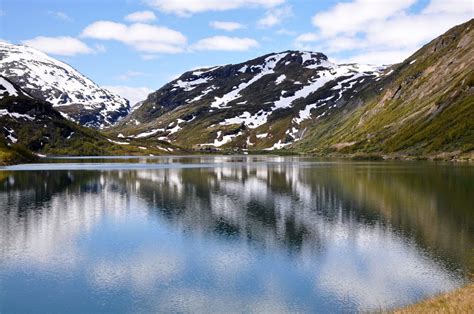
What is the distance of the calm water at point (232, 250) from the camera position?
32875 millimetres

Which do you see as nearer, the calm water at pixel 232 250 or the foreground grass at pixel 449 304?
the foreground grass at pixel 449 304

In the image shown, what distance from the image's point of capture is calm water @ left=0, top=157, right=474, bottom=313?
108 ft

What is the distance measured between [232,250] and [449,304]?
23.3 m

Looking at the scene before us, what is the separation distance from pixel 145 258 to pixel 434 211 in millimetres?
42556

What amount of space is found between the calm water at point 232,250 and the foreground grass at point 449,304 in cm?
300

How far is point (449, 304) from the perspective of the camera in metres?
26.6

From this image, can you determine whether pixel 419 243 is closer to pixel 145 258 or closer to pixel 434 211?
pixel 434 211

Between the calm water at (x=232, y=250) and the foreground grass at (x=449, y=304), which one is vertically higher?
the foreground grass at (x=449, y=304)

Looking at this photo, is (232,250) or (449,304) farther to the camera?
(232,250)

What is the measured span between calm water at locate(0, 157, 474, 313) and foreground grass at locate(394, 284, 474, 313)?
300 centimetres

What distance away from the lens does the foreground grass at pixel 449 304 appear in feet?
82.6

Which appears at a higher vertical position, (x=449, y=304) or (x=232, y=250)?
(x=449, y=304)

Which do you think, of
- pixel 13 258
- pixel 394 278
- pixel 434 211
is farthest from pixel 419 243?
pixel 13 258

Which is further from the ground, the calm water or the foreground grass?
the foreground grass
